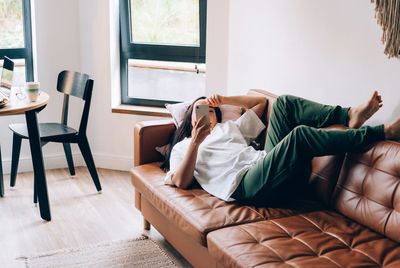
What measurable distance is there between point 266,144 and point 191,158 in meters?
0.48

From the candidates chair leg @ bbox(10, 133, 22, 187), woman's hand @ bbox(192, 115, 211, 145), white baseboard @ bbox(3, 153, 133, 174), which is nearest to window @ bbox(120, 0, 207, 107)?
white baseboard @ bbox(3, 153, 133, 174)

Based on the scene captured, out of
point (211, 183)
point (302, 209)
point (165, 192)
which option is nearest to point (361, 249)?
point (302, 209)

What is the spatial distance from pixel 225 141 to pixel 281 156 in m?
0.49

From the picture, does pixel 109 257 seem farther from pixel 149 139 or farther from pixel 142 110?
pixel 142 110

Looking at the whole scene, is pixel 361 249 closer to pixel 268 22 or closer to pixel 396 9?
pixel 396 9

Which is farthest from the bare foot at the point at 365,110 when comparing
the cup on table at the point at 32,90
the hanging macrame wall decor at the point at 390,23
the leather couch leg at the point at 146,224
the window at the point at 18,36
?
the window at the point at 18,36

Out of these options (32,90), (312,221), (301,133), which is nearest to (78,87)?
(32,90)

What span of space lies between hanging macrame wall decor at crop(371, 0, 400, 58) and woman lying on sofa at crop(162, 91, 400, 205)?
0.78 feet

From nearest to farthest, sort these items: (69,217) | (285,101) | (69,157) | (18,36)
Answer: (285,101), (69,217), (69,157), (18,36)

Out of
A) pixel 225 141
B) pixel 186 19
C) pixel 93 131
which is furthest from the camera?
pixel 93 131

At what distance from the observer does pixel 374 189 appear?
214 cm

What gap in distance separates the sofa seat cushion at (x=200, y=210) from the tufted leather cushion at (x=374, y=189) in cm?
19

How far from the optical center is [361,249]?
1928mm

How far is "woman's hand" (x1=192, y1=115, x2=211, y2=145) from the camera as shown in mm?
2480
